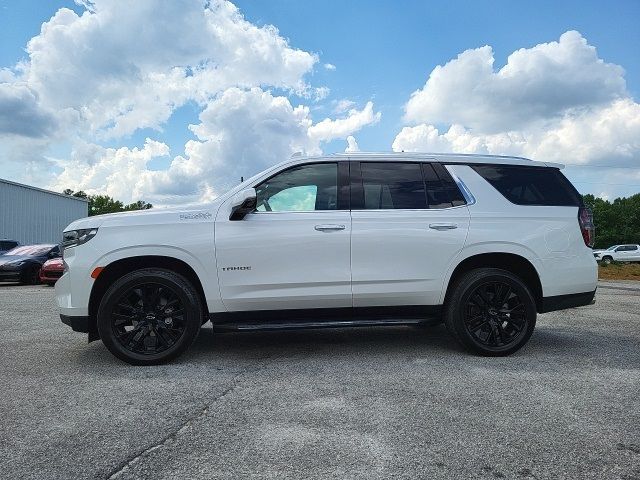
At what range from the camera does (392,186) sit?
15.4ft

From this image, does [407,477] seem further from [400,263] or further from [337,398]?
Answer: [400,263]

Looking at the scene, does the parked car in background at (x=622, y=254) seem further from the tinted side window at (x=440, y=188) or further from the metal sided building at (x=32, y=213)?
the tinted side window at (x=440, y=188)

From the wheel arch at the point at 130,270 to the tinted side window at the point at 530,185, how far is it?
2.90 m

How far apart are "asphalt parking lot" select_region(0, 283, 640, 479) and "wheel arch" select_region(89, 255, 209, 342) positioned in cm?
48

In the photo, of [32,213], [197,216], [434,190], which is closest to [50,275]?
[197,216]

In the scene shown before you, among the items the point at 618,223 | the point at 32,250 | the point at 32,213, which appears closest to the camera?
the point at 32,250

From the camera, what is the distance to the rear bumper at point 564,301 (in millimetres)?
4684

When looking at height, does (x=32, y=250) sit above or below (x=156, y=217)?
below

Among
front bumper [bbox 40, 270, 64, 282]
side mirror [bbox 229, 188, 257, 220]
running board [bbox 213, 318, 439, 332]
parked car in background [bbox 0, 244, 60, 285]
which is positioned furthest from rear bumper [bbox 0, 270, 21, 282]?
side mirror [bbox 229, 188, 257, 220]

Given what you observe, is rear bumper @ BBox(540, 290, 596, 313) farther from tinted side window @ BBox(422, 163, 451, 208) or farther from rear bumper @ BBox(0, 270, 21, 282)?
rear bumper @ BBox(0, 270, 21, 282)

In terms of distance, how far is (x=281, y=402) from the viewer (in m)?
3.31

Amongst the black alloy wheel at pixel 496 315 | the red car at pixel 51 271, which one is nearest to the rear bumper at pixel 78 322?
the black alloy wheel at pixel 496 315

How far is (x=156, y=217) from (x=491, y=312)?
3.18m

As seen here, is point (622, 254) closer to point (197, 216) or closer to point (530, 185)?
point (530, 185)
